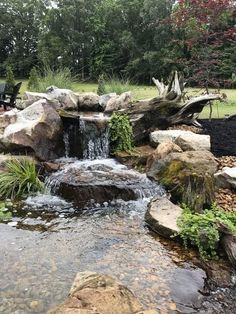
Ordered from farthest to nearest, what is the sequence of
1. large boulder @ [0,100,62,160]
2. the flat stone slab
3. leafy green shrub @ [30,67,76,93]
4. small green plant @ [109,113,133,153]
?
leafy green shrub @ [30,67,76,93], small green plant @ [109,113,133,153], large boulder @ [0,100,62,160], the flat stone slab

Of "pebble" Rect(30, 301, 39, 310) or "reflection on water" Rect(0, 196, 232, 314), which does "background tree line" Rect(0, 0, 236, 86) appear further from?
"pebble" Rect(30, 301, 39, 310)

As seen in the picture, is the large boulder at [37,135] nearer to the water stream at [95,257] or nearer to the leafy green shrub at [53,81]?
the water stream at [95,257]

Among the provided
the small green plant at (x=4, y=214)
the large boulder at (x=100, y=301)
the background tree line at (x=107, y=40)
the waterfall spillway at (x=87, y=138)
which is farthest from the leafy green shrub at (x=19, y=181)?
the background tree line at (x=107, y=40)

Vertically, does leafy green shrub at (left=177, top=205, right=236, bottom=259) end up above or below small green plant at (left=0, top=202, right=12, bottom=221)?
above

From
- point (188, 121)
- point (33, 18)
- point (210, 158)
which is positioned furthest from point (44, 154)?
point (33, 18)

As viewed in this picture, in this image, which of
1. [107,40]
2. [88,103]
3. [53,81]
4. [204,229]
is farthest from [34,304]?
[107,40]

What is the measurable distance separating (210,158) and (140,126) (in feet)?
7.65

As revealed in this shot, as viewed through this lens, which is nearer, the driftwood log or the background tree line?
the driftwood log

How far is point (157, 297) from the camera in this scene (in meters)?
2.92

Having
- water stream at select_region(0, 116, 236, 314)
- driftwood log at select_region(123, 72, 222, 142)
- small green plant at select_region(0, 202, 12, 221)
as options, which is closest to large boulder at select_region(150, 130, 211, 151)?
driftwood log at select_region(123, 72, 222, 142)

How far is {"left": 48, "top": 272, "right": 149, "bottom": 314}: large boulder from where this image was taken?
2078 millimetres

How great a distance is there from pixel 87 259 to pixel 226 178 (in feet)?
9.03

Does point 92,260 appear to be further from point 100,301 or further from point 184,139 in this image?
point 184,139

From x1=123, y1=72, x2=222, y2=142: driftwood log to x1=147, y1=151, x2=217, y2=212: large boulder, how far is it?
6.50 ft
